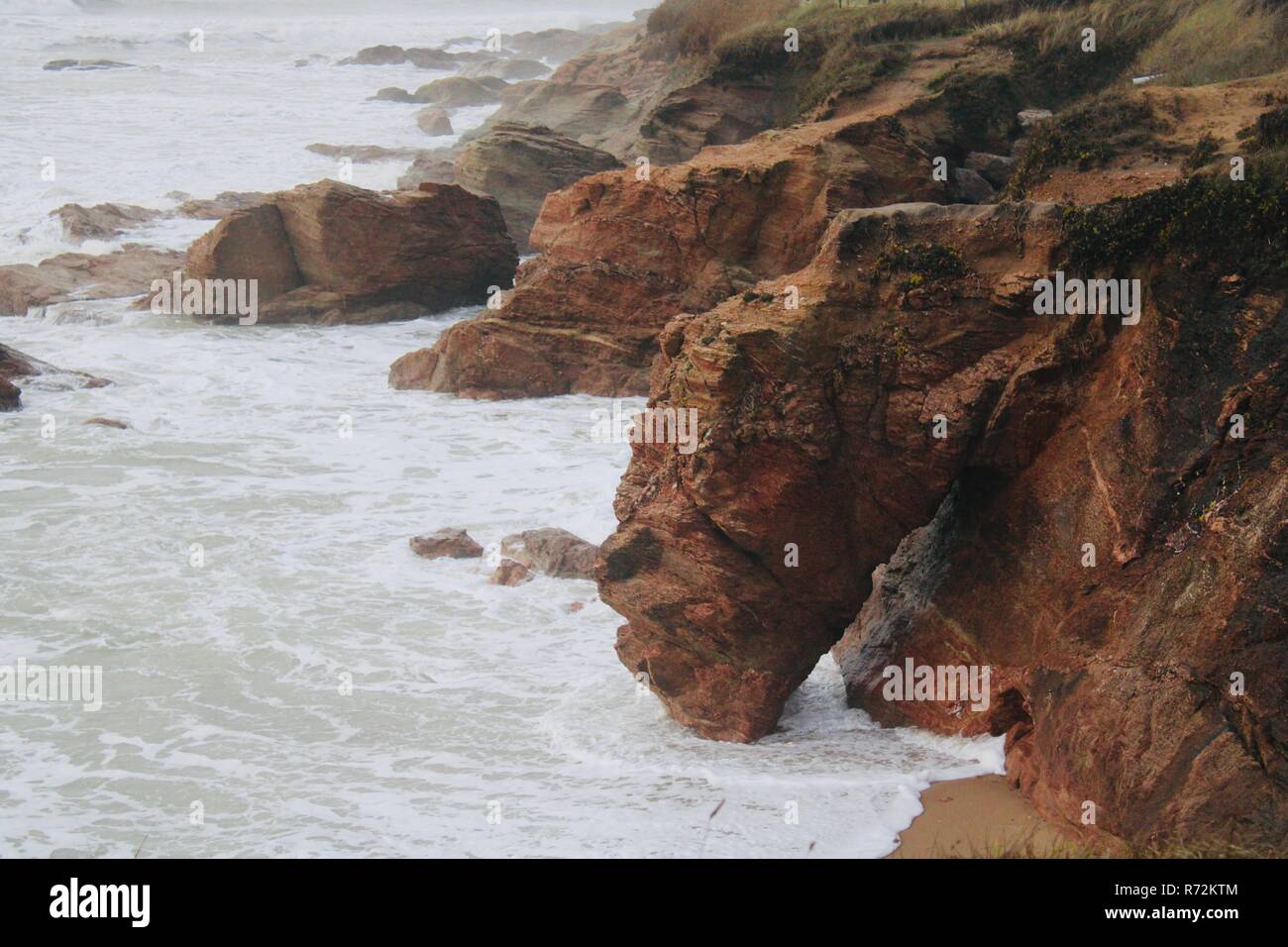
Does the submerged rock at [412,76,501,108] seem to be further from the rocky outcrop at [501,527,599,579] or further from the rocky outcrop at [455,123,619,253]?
the rocky outcrop at [501,527,599,579]

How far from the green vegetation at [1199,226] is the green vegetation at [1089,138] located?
1.82 metres

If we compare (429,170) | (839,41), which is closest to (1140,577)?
(839,41)

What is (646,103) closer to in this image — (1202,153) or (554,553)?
(554,553)

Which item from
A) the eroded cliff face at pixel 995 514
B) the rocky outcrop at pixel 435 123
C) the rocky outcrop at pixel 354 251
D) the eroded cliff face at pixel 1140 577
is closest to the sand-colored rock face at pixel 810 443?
the eroded cliff face at pixel 995 514

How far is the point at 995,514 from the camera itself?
26.7 ft

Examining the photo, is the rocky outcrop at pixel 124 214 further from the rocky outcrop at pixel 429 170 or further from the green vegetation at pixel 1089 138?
the green vegetation at pixel 1089 138

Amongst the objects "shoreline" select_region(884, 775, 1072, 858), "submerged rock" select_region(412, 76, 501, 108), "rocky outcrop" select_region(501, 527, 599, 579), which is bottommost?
"shoreline" select_region(884, 775, 1072, 858)

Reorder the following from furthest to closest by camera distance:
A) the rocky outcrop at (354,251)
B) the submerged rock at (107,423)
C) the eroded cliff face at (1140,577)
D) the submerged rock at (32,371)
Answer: the rocky outcrop at (354,251) < the submerged rock at (32,371) < the submerged rock at (107,423) < the eroded cliff face at (1140,577)

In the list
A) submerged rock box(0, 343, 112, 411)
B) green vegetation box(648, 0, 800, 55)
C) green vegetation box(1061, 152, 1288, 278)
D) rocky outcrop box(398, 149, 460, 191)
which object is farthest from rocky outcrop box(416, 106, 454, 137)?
green vegetation box(1061, 152, 1288, 278)

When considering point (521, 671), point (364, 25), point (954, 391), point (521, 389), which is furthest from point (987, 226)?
point (364, 25)

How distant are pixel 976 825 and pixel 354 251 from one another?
16564 mm

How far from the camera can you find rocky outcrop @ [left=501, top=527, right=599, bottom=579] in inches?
467

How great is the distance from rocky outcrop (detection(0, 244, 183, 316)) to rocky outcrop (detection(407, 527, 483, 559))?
1279cm

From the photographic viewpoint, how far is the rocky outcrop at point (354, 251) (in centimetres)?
2109
